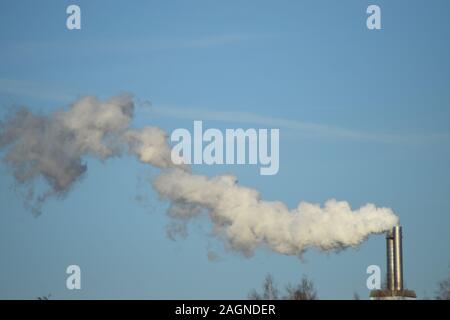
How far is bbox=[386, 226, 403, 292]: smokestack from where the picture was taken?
99750 mm

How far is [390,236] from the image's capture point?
338 ft

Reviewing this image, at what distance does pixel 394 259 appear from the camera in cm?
10094

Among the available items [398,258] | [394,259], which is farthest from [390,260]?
[398,258]

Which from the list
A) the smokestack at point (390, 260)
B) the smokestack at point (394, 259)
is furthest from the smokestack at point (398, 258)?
the smokestack at point (390, 260)

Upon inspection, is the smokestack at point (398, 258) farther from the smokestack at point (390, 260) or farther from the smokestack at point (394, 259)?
the smokestack at point (390, 260)

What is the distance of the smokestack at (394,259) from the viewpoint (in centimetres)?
9975

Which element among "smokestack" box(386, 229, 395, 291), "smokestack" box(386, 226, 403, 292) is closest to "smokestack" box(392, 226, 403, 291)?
"smokestack" box(386, 226, 403, 292)

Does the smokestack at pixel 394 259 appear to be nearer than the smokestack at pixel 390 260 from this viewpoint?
Yes

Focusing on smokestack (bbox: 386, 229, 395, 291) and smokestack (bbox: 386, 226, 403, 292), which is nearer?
smokestack (bbox: 386, 226, 403, 292)

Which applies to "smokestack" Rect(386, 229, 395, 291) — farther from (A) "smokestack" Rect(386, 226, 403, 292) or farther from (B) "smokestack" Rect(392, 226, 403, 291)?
(B) "smokestack" Rect(392, 226, 403, 291)

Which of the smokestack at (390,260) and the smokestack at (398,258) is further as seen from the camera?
the smokestack at (390,260)
